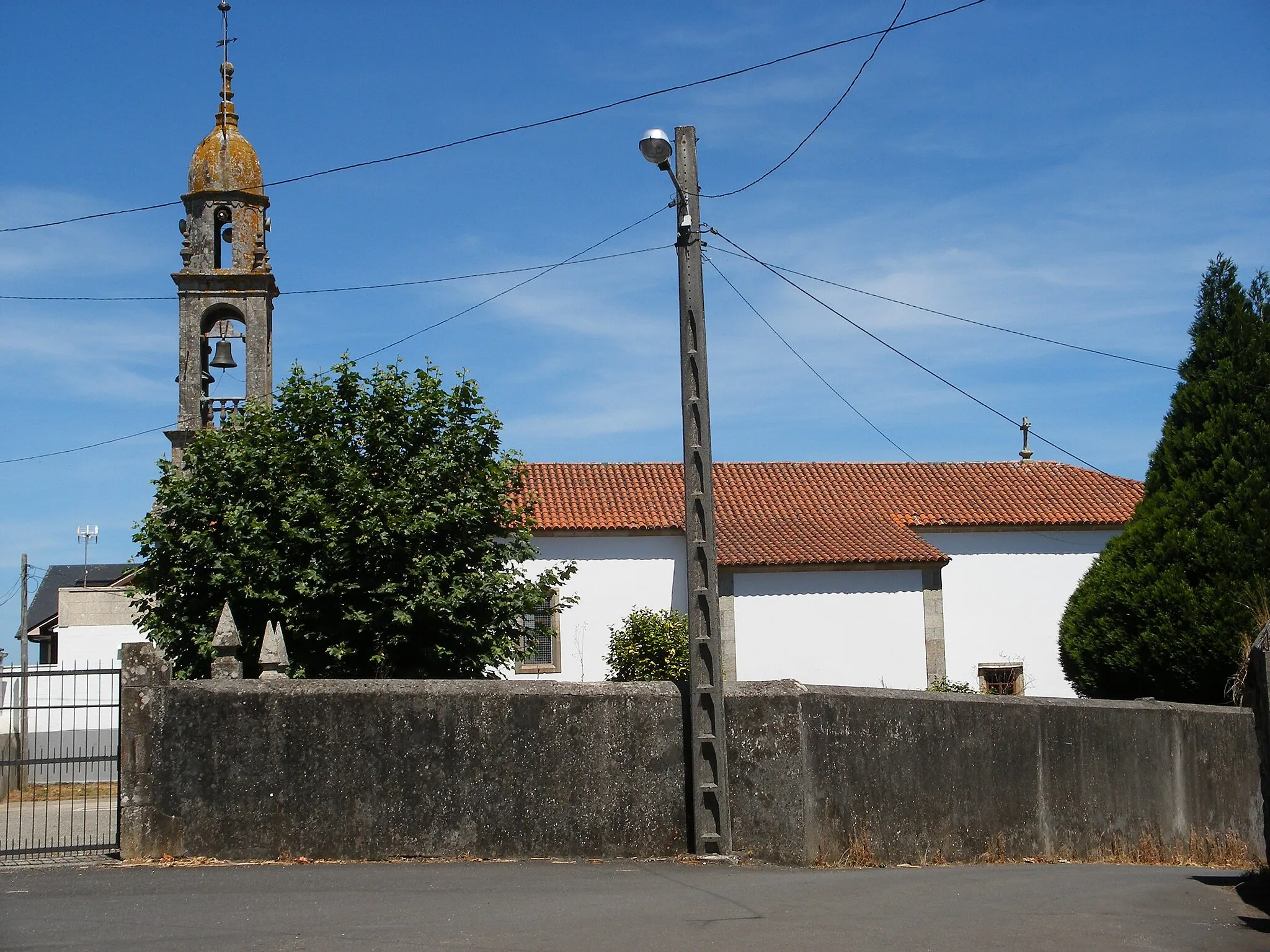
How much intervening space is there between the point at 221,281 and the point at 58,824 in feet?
35.1

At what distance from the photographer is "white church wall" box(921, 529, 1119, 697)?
26.8 meters

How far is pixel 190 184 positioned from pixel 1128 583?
50.7 feet

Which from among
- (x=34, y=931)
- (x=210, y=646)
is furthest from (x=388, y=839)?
(x=210, y=646)

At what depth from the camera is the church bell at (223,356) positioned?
19.7 m

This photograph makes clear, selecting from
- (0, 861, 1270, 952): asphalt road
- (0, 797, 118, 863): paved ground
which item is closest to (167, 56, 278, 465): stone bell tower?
(0, 797, 118, 863): paved ground

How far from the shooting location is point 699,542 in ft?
34.1

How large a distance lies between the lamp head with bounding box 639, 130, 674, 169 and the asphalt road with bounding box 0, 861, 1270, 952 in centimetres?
554

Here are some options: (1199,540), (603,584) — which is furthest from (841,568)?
(1199,540)

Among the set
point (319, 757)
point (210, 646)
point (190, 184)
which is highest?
point (190, 184)

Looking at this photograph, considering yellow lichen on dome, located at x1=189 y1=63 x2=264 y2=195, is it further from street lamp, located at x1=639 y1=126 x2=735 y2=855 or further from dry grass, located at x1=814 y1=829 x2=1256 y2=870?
dry grass, located at x1=814 y1=829 x2=1256 y2=870

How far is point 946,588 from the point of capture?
88.5 feet

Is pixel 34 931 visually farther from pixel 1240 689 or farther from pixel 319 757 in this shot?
pixel 1240 689

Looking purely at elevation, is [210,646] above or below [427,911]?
above

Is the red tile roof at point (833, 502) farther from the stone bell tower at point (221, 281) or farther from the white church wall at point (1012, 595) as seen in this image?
the stone bell tower at point (221, 281)
